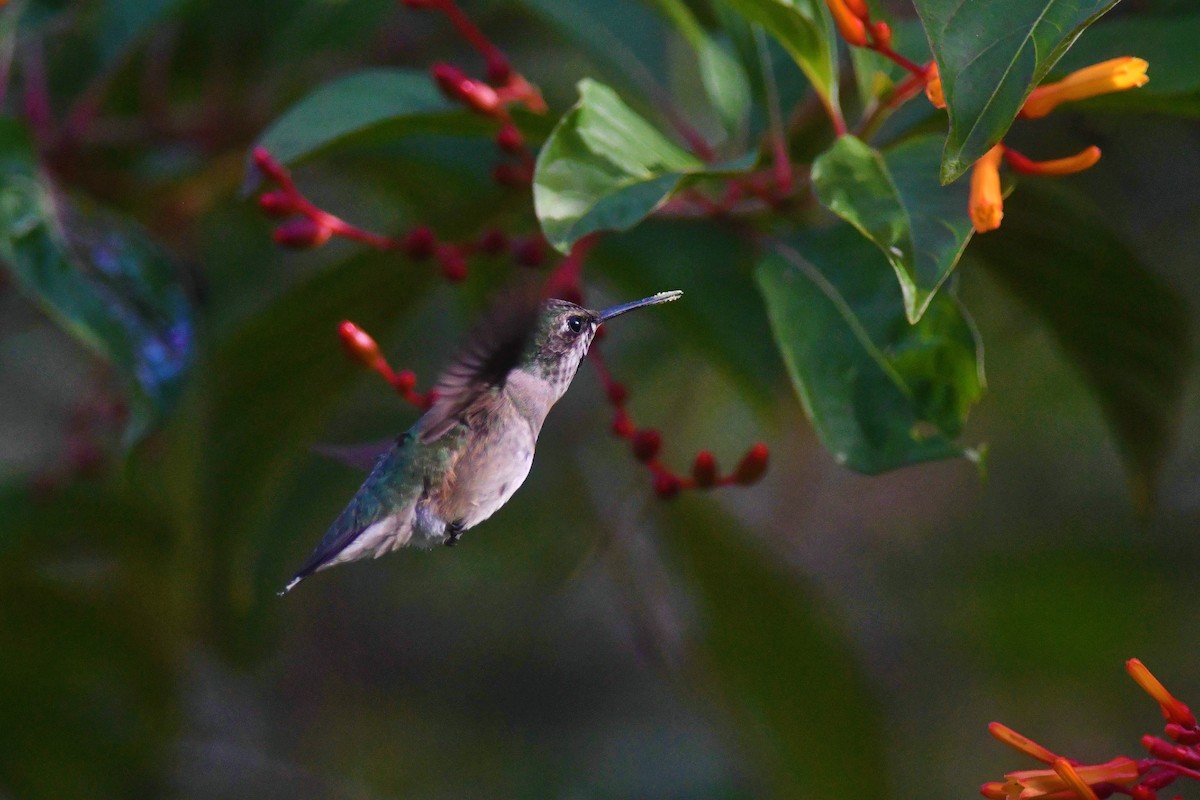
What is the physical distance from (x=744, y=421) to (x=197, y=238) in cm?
179

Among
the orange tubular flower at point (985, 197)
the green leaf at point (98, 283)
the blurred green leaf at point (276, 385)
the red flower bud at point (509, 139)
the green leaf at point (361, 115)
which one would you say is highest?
the orange tubular flower at point (985, 197)

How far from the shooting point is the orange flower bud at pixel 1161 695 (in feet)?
3.10

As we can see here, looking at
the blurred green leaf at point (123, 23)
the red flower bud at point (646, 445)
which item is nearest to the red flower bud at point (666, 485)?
the red flower bud at point (646, 445)

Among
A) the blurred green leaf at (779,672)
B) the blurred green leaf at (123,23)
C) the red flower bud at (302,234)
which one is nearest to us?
the red flower bud at (302,234)

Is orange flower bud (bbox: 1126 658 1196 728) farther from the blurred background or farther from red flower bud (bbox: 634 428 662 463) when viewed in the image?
the blurred background

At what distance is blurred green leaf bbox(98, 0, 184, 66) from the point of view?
5.66ft

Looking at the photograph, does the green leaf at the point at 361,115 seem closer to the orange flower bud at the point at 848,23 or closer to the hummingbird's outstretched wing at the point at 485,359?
the hummingbird's outstretched wing at the point at 485,359

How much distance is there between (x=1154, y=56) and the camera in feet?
4.04

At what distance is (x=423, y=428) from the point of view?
126 cm

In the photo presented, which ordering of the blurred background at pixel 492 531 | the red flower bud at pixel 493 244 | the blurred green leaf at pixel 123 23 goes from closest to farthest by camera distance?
the red flower bud at pixel 493 244, the blurred green leaf at pixel 123 23, the blurred background at pixel 492 531

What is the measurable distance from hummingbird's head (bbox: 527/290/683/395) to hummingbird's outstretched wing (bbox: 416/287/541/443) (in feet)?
0.25

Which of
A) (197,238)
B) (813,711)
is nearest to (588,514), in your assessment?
(813,711)

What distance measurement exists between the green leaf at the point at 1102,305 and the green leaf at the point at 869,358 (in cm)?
43

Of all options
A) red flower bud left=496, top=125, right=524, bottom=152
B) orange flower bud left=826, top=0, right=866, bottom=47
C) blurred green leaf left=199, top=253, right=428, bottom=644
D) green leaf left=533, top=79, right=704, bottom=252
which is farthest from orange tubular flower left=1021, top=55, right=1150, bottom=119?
blurred green leaf left=199, top=253, right=428, bottom=644
